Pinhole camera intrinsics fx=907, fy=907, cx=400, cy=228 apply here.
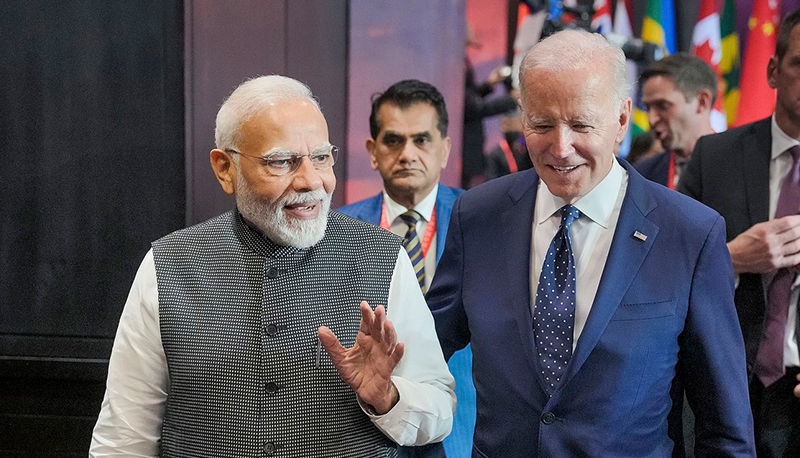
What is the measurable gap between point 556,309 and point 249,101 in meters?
0.80

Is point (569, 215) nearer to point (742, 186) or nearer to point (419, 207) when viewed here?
point (742, 186)

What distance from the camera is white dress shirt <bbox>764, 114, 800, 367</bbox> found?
245cm

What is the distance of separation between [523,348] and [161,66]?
1985 mm

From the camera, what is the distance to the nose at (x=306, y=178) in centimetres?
197

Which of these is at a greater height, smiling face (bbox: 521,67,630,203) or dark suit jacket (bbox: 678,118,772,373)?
smiling face (bbox: 521,67,630,203)

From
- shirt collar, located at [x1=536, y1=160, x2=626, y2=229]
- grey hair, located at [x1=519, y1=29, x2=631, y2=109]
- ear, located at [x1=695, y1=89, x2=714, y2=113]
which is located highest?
grey hair, located at [x1=519, y1=29, x2=631, y2=109]

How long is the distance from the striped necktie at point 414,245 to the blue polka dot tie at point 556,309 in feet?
3.37

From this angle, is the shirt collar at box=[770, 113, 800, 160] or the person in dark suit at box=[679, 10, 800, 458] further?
the shirt collar at box=[770, 113, 800, 160]

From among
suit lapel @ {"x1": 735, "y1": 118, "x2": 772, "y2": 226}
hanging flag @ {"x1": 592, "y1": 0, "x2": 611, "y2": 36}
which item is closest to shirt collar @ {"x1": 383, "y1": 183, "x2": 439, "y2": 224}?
suit lapel @ {"x1": 735, "y1": 118, "x2": 772, "y2": 226}

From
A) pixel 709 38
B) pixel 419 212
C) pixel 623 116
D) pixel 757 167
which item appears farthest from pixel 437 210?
pixel 709 38

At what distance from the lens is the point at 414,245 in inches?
117

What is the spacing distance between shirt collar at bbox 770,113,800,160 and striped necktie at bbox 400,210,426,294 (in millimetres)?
1094

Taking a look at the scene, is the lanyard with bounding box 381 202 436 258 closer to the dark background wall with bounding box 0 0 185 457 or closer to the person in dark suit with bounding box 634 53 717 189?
the dark background wall with bounding box 0 0 185 457

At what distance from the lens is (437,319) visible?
2.07m
